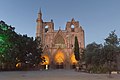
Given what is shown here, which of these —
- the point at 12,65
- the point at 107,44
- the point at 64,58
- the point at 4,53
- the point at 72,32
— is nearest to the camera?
the point at 107,44

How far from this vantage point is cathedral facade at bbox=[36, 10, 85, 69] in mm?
79875

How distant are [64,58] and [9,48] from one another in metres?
36.5

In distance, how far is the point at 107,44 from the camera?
29141mm

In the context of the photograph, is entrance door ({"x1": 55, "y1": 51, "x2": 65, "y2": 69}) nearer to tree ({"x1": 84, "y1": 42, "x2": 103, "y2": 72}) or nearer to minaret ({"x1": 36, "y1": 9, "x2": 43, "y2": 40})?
minaret ({"x1": 36, "y1": 9, "x2": 43, "y2": 40})

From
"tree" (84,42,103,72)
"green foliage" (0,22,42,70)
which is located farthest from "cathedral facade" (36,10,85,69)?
"tree" (84,42,103,72)

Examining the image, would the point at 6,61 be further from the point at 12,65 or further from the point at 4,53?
the point at 12,65

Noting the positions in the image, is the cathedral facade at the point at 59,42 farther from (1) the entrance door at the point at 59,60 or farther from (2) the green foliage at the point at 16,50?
(2) the green foliage at the point at 16,50

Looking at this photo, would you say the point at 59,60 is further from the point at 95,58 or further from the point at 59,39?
the point at 95,58

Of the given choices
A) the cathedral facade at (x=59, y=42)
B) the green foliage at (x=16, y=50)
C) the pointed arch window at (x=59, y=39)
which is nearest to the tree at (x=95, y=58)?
the green foliage at (x=16, y=50)

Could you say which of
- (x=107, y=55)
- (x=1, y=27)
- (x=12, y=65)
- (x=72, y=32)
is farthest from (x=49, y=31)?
(x=107, y=55)

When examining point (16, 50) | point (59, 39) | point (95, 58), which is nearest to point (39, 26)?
point (59, 39)

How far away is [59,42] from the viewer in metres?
84.6

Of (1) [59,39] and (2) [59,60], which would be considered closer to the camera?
(2) [59,60]

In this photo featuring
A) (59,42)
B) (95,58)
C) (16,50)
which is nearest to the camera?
(95,58)
